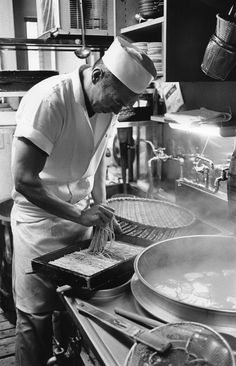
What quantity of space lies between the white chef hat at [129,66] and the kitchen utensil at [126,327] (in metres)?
0.99

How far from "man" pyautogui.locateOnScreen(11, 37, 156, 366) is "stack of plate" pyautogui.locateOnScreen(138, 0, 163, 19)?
743 millimetres

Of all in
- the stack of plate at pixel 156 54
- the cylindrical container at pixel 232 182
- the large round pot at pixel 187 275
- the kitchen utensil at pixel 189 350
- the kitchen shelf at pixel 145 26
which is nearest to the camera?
the kitchen utensil at pixel 189 350

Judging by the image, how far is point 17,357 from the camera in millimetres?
2168

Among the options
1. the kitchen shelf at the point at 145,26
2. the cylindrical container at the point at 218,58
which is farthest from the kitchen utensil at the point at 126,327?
the kitchen shelf at the point at 145,26

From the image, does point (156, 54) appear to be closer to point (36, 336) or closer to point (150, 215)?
point (150, 215)

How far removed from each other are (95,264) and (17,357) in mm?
952

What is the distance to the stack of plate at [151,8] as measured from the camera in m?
2.53

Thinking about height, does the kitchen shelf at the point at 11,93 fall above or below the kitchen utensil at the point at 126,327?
above

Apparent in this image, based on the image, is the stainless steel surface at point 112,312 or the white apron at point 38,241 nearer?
the stainless steel surface at point 112,312

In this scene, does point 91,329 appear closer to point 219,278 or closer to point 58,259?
point 58,259

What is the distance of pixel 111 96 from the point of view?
6.04 feet

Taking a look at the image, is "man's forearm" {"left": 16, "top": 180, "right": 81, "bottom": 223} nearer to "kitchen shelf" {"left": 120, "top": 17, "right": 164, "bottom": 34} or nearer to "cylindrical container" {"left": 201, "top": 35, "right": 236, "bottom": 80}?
"cylindrical container" {"left": 201, "top": 35, "right": 236, "bottom": 80}

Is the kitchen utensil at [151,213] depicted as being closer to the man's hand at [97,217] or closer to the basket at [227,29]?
the man's hand at [97,217]

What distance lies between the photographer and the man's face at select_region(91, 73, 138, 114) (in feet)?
5.97
